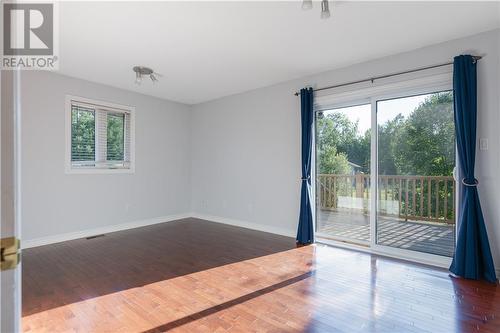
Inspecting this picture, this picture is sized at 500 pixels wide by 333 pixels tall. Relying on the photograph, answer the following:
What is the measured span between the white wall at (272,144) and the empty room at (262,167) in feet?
0.08

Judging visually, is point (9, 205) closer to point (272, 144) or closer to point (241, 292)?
point (241, 292)

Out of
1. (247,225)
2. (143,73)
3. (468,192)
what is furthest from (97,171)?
(468,192)

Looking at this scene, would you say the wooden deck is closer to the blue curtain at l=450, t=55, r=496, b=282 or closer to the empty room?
the empty room

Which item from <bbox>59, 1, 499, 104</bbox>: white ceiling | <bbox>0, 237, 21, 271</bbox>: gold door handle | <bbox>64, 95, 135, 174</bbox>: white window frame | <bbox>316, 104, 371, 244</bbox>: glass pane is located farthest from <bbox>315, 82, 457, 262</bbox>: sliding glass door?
<bbox>0, 237, 21, 271</bbox>: gold door handle

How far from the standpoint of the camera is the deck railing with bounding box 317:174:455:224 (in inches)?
130

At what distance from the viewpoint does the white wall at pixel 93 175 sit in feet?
13.2

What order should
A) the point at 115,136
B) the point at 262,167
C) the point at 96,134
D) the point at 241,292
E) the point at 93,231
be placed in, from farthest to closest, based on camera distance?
the point at 115,136
the point at 262,167
the point at 96,134
the point at 93,231
the point at 241,292

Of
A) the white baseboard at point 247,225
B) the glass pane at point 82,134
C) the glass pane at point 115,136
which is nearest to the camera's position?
the glass pane at point 82,134

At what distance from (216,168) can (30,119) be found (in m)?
3.16

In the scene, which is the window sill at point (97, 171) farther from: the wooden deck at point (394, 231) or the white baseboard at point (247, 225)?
the wooden deck at point (394, 231)

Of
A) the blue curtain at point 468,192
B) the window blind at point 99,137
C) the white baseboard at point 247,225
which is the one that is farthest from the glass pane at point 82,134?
the blue curtain at point 468,192

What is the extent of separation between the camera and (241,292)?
2.55 m

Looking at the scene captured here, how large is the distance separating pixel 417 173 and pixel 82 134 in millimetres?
5113

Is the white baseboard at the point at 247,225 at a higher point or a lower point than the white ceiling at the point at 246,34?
lower
